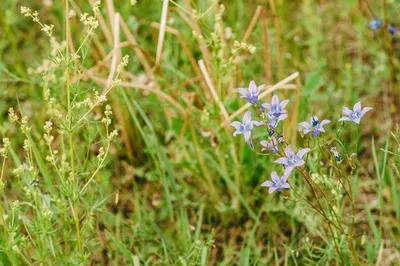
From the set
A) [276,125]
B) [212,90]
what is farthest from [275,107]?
[212,90]

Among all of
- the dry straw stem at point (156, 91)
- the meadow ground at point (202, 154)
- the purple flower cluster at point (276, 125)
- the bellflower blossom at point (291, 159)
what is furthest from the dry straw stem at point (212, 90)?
the bellflower blossom at point (291, 159)

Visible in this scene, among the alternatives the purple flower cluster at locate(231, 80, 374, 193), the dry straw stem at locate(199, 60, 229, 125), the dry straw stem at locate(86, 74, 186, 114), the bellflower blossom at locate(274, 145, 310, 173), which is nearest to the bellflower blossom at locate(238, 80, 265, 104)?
the purple flower cluster at locate(231, 80, 374, 193)

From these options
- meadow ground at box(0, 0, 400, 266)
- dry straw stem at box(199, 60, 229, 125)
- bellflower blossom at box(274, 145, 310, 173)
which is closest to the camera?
bellflower blossom at box(274, 145, 310, 173)

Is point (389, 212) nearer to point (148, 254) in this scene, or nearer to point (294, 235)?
point (294, 235)

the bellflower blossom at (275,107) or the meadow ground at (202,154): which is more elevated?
the bellflower blossom at (275,107)

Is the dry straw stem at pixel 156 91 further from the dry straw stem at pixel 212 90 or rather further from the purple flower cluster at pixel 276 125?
the purple flower cluster at pixel 276 125

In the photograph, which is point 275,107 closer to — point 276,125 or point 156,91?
point 276,125

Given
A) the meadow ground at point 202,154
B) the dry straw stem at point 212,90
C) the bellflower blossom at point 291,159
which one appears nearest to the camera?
the bellflower blossom at point 291,159

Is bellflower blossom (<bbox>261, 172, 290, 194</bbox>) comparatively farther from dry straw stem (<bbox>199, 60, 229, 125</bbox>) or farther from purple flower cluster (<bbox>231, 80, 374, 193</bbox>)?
dry straw stem (<bbox>199, 60, 229, 125</bbox>)
